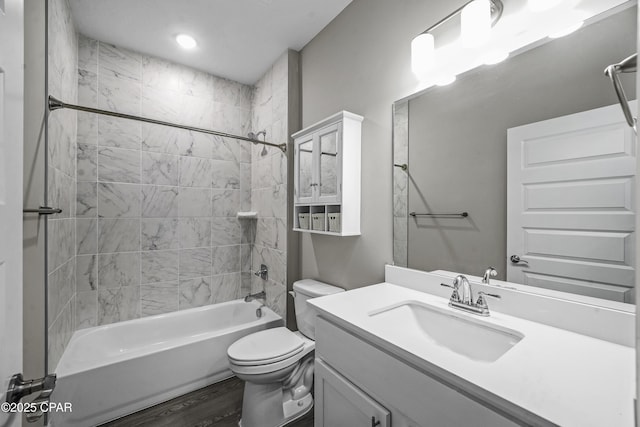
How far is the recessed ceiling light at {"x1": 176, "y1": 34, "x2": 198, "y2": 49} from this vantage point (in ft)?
6.79

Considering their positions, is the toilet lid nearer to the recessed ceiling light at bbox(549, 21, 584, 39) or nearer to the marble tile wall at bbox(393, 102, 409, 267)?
the marble tile wall at bbox(393, 102, 409, 267)

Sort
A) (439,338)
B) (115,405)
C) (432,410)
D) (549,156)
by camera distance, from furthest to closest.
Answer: (115,405), (439,338), (549,156), (432,410)

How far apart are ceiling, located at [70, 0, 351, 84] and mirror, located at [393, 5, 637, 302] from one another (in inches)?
43.1

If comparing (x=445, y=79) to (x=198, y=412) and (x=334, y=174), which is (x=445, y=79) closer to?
(x=334, y=174)

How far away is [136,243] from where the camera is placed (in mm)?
2262

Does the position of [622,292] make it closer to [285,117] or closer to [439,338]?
[439,338]

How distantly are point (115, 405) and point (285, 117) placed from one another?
2.28 meters

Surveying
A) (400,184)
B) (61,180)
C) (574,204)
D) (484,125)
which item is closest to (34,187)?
(61,180)

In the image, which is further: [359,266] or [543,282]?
[359,266]

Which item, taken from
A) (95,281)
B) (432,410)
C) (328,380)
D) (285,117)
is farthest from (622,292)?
(95,281)

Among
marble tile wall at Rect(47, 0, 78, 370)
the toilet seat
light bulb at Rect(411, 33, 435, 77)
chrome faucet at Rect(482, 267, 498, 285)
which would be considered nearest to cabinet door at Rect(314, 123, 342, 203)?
light bulb at Rect(411, 33, 435, 77)

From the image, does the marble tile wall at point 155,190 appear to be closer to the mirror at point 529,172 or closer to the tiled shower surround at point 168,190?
the tiled shower surround at point 168,190

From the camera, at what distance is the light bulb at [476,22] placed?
105 centimetres

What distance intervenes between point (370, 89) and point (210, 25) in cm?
129
